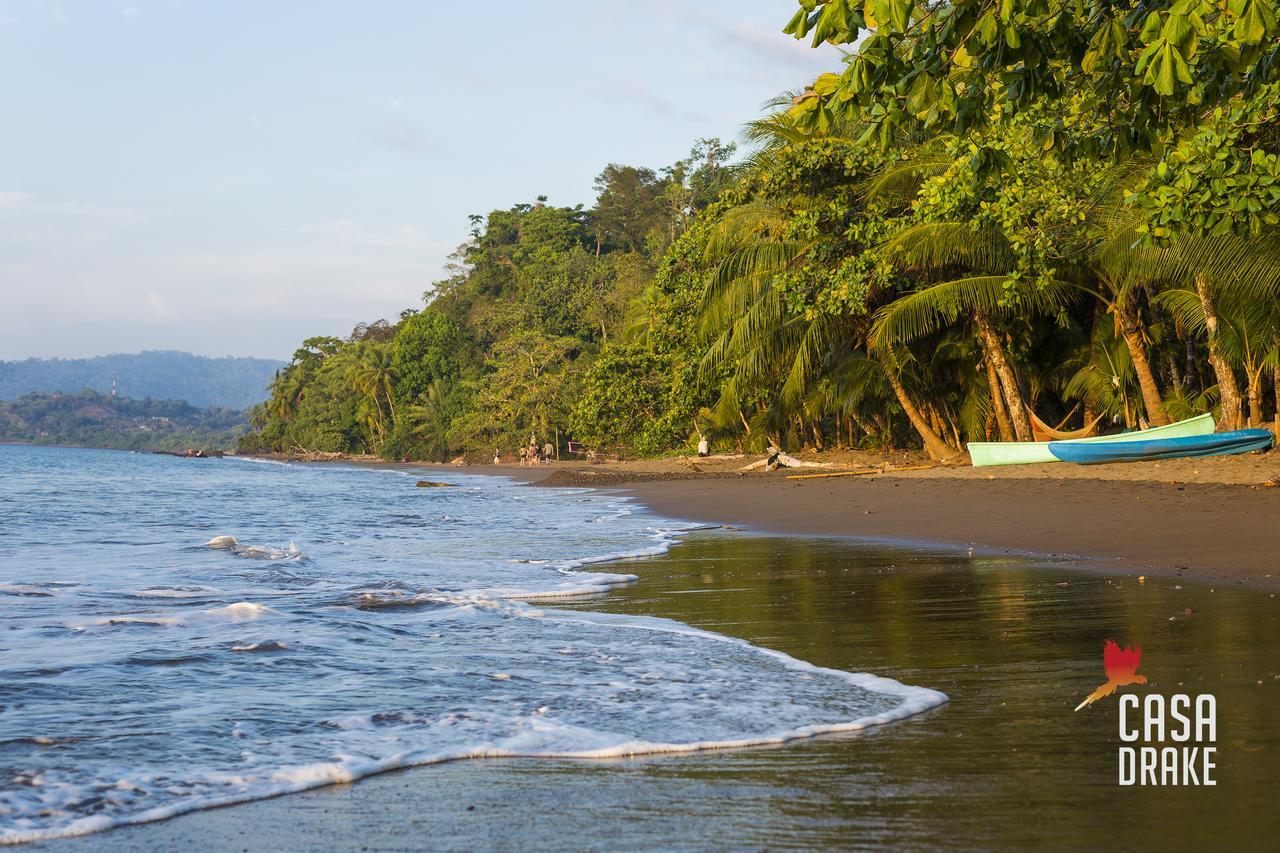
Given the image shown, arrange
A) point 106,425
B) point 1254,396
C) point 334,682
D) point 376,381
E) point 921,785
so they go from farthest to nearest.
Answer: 1. point 106,425
2. point 376,381
3. point 1254,396
4. point 334,682
5. point 921,785

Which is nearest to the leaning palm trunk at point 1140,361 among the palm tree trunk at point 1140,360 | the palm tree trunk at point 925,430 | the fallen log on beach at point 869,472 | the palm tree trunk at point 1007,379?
the palm tree trunk at point 1140,360

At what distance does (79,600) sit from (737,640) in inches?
197

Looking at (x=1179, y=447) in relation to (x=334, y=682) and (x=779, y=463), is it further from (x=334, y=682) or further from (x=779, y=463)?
(x=334, y=682)

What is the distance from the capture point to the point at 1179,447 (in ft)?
45.8

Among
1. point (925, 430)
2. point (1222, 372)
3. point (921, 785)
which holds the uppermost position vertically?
point (1222, 372)

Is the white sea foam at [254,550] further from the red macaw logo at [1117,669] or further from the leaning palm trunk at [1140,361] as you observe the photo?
the leaning palm trunk at [1140,361]

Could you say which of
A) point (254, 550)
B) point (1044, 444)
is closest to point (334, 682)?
point (254, 550)

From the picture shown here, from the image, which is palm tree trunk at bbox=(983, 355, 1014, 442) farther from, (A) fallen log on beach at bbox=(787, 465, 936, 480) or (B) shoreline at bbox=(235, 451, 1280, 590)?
(B) shoreline at bbox=(235, 451, 1280, 590)

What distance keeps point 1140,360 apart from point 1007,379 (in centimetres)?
265

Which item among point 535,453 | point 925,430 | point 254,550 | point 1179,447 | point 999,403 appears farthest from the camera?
point 535,453

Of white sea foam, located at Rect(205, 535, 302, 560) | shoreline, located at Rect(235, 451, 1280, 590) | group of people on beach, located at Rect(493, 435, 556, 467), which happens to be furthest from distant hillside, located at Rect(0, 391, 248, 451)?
white sea foam, located at Rect(205, 535, 302, 560)

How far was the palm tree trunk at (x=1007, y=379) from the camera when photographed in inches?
729

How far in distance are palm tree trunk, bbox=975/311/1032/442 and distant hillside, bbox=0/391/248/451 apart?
128m

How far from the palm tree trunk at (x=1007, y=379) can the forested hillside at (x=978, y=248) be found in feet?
0.21
